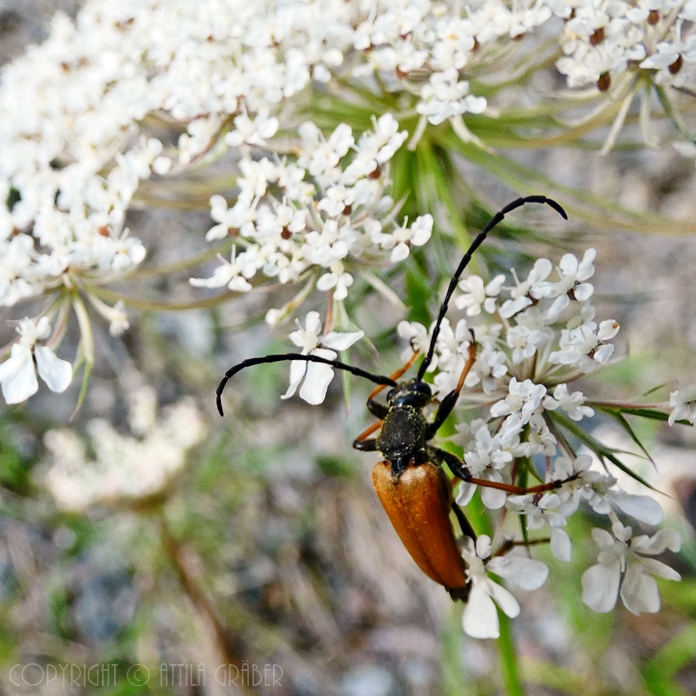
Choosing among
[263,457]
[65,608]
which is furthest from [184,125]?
Result: [65,608]

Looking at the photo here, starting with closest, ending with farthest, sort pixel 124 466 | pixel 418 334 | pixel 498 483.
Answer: pixel 498 483 < pixel 418 334 < pixel 124 466

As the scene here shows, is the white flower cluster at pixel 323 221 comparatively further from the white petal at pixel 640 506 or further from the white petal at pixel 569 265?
the white petal at pixel 640 506

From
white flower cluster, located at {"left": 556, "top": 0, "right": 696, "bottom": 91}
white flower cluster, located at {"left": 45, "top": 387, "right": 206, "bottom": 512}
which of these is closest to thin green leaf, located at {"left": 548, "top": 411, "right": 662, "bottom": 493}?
white flower cluster, located at {"left": 556, "top": 0, "right": 696, "bottom": 91}

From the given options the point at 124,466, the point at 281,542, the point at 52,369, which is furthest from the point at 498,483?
the point at 281,542

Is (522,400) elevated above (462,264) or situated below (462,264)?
below

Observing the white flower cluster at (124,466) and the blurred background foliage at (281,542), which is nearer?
the white flower cluster at (124,466)

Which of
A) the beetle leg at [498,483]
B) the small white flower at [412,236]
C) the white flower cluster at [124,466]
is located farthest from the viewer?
the white flower cluster at [124,466]

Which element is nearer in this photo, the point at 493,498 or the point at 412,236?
the point at 493,498

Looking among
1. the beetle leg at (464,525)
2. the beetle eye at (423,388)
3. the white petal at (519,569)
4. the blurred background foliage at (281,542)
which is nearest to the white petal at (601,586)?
the white petal at (519,569)

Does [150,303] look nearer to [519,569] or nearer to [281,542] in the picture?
[519,569]
